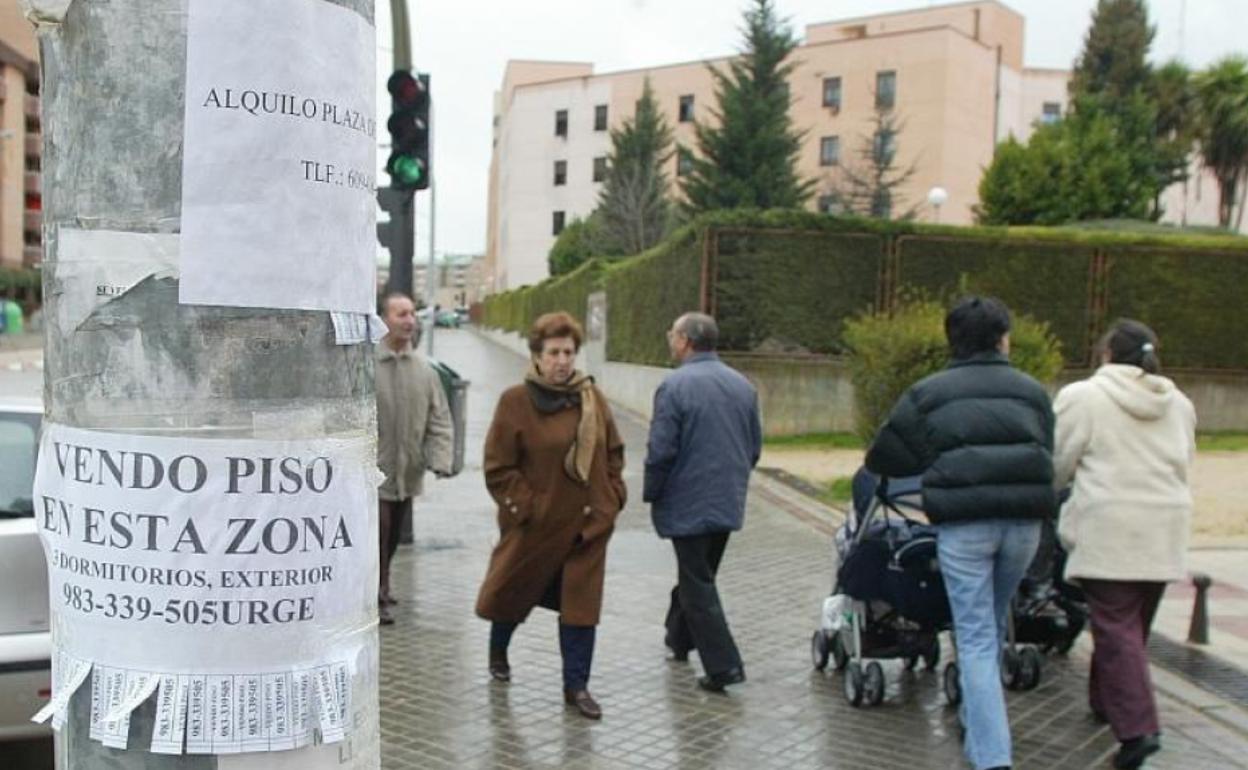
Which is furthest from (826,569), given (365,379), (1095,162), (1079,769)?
(1095,162)

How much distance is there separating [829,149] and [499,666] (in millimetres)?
58979

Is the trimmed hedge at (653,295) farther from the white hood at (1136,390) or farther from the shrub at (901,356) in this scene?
the white hood at (1136,390)

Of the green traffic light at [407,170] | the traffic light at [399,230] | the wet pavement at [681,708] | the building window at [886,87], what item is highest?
the building window at [886,87]

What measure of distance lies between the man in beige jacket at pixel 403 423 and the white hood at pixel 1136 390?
404 cm

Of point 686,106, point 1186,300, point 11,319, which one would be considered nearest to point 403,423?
point 1186,300

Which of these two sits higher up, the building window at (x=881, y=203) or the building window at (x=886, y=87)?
the building window at (x=886, y=87)

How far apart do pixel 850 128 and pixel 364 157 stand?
6187cm

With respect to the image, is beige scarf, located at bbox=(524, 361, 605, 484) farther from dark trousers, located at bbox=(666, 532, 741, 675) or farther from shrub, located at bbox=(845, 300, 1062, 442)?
shrub, located at bbox=(845, 300, 1062, 442)

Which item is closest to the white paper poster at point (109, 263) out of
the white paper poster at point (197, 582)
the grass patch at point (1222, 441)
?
the white paper poster at point (197, 582)

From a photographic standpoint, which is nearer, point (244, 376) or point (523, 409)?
point (244, 376)

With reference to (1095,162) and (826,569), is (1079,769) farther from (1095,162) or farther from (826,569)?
(1095,162)

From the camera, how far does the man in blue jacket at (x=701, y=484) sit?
19.9ft

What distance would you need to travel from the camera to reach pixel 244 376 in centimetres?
175

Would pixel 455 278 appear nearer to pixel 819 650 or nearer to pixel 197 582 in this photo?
pixel 819 650
